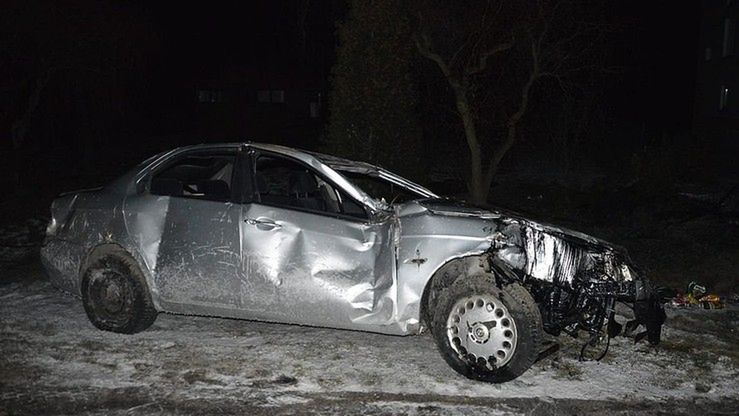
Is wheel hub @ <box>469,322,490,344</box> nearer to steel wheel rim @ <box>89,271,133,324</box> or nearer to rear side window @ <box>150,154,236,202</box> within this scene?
rear side window @ <box>150,154,236,202</box>

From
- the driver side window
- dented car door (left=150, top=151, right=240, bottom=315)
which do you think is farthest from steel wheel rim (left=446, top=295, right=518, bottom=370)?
dented car door (left=150, top=151, right=240, bottom=315)

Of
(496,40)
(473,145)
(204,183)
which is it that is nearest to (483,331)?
(204,183)

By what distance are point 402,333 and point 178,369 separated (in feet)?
5.54

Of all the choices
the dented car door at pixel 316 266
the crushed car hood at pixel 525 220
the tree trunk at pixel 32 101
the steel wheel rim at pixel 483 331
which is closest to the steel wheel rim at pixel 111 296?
the dented car door at pixel 316 266

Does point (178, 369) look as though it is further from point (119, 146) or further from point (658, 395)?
point (119, 146)

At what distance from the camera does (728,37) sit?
84.9 feet

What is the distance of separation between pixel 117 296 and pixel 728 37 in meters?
26.2

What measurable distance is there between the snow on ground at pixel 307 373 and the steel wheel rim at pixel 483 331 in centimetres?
20

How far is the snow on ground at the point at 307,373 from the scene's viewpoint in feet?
15.1

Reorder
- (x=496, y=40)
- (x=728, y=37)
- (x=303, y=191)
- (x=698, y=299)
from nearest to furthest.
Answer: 1. (x=303, y=191)
2. (x=698, y=299)
3. (x=496, y=40)
4. (x=728, y=37)

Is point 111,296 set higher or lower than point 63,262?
lower

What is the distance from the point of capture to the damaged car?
502 cm

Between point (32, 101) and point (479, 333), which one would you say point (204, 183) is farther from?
point (32, 101)

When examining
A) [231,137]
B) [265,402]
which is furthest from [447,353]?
[231,137]
